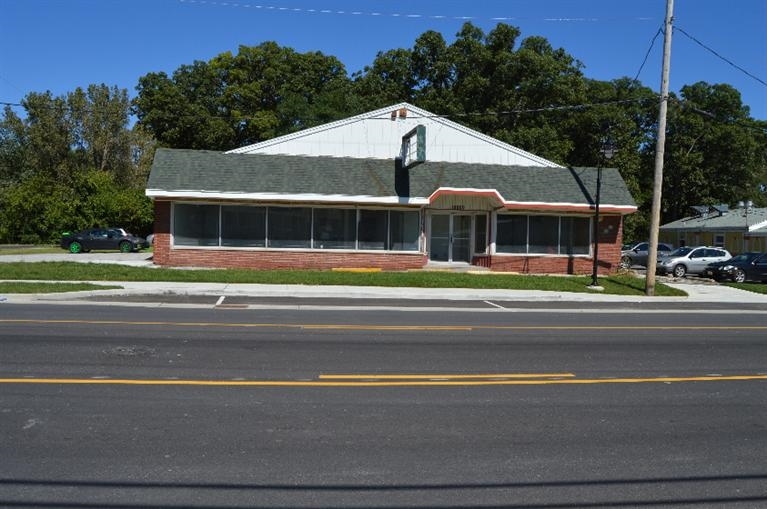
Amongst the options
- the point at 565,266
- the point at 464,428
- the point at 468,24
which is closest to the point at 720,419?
the point at 464,428

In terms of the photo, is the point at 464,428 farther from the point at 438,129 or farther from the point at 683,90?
the point at 683,90

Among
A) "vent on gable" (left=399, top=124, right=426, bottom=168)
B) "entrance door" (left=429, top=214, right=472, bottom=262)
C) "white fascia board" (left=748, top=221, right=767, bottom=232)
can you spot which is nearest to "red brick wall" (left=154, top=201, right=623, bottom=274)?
"entrance door" (left=429, top=214, right=472, bottom=262)

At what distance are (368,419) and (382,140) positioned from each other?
21.6 meters

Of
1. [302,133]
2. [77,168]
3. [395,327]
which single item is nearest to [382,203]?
[302,133]

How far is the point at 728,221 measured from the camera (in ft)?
154

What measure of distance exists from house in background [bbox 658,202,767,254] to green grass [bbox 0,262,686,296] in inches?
1014

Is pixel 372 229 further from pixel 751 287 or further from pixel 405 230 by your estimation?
pixel 751 287

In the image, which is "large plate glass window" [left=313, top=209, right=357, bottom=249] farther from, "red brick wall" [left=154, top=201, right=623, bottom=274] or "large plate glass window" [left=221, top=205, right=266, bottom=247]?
"large plate glass window" [left=221, top=205, right=266, bottom=247]

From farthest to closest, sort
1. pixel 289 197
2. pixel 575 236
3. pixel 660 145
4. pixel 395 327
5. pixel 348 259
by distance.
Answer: pixel 575 236 < pixel 348 259 < pixel 289 197 < pixel 660 145 < pixel 395 327

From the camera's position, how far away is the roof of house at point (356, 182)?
77.4 ft

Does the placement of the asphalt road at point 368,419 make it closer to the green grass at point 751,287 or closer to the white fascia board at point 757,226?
the green grass at point 751,287

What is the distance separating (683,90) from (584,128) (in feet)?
57.7

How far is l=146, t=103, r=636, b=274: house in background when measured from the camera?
23891mm

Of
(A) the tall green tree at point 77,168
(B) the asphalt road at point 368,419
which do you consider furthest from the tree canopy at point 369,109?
(B) the asphalt road at point 368,419
